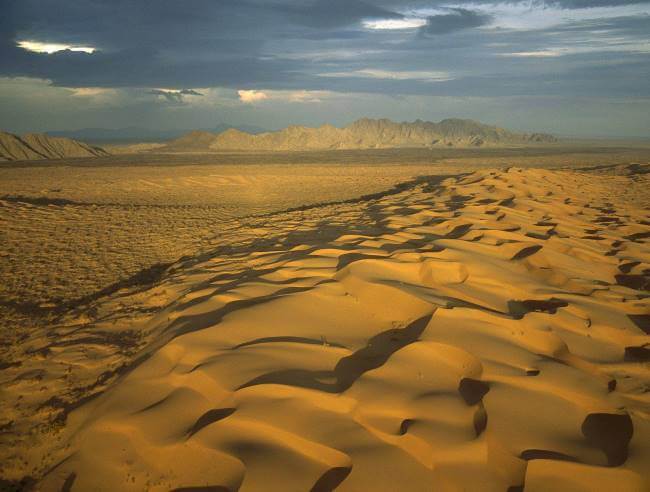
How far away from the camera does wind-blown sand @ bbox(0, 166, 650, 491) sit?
1.35 m

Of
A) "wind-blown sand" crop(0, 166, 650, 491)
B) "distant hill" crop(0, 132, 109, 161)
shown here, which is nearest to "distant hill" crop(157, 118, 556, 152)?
"distant hill" crop(0, 132, 109, 161)

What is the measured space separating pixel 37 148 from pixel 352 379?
1831 inches

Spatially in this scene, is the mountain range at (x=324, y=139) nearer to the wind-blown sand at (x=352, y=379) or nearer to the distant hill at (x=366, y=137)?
the distant hill at (x=366, y=137)

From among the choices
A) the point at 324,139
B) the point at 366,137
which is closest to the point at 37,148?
the point at 324,139

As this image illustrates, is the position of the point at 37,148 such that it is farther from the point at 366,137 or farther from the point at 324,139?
the point at 366,137

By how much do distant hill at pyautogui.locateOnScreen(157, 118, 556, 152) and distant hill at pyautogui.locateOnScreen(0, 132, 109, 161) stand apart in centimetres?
2096

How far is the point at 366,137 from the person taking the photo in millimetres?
87188

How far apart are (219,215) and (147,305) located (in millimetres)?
5116

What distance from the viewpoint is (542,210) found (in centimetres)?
588

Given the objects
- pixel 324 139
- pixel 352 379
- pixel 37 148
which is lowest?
pixel 352 379

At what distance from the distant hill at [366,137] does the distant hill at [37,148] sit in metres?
21.0

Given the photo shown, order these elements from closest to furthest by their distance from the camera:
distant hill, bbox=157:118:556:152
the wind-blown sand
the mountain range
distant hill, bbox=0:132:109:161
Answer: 1. the wind-blown sand
2. distant hill, bbox=0:132:109:161
3. the mountain range
4. distant hill, bbox=157:118:556:152

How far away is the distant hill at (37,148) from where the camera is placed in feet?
116

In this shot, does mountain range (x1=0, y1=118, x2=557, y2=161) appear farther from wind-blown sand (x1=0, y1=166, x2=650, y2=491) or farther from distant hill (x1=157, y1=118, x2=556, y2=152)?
wind-blown sand (x1=0, y1=166, x2=650, y2=491)
